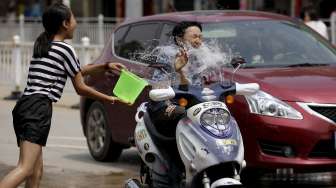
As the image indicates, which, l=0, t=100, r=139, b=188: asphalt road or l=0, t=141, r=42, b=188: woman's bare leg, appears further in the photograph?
l=0, t=100, r=139, b=188: asphalt road

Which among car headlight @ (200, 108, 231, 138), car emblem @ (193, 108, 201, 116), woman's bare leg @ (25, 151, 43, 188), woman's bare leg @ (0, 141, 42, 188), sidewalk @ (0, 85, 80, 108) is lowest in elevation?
sidewalk @ (0, 85, 80, 108)

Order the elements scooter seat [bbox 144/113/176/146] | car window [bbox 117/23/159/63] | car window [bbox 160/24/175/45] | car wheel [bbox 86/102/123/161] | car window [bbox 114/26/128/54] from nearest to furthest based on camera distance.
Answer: scooter seat [bbox 144/113/176/146]
car window [bbox 160/24/175/45]
car window [bbox 117/23/159/63]
car wheel [bbox 86/102/123/161]
car window [bbox 114/26/128/54]

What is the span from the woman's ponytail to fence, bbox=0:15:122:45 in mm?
15491

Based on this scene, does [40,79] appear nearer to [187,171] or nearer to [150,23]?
[187,171]

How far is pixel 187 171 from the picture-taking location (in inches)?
262

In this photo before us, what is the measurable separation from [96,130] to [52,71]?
3.93 metres

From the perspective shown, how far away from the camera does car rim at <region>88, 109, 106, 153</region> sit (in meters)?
10.5

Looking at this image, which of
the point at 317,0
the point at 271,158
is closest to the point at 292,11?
the point at 317,0

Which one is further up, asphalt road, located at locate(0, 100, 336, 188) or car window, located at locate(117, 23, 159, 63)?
car window, located at locate(117, 23, 159, 63)

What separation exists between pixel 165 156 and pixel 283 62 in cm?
255

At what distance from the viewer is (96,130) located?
10609 millimetres

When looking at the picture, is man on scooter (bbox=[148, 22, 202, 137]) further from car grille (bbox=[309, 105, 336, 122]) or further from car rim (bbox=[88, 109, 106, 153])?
car rim (bbox=[88, 109, 106, 153])

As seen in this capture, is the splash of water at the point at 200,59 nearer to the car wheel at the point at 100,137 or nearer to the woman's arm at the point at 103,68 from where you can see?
the woman's arm at the point at 103,68

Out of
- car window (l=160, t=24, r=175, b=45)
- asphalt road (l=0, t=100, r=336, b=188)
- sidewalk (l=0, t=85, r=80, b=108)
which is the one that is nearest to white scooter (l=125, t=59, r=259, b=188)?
asphalt road (l=0, t=100, r=336, b=188)
